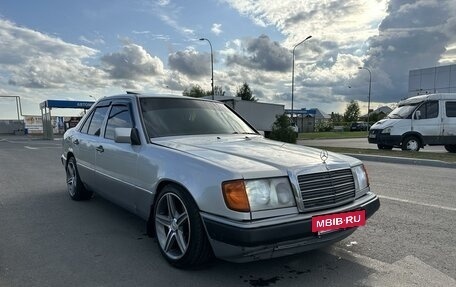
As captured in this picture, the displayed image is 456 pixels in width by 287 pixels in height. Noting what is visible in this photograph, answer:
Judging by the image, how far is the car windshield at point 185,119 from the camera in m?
4.41

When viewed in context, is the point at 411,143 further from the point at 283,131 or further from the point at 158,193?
the point at 158,193

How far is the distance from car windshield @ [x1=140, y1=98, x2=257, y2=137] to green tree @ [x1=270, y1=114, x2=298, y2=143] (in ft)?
43.9

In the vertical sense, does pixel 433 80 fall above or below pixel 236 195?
above

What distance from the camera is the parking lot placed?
3.30 metres

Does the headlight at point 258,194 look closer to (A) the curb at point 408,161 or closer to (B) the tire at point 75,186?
(B) the tire at point 75,186

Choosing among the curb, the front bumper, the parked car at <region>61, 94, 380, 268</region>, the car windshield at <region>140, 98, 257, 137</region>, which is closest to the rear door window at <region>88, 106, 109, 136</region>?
the parked car at <region>61, 94, 380, 268</region>

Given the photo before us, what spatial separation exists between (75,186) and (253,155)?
3895mm

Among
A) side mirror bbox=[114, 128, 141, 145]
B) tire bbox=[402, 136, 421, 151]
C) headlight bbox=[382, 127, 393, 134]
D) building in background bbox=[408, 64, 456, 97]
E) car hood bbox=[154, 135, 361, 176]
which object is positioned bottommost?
tire bbox=[402, 136, 421, 151]

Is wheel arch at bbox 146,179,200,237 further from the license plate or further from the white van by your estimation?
the white van

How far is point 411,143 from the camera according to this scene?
49.1 feet

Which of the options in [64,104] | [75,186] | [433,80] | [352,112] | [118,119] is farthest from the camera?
[352,112]

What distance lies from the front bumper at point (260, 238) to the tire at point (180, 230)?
0.55 feet

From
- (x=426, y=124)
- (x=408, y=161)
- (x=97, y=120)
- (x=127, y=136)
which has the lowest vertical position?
(x=408, y=161)

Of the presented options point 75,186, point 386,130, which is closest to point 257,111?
point 386,130
